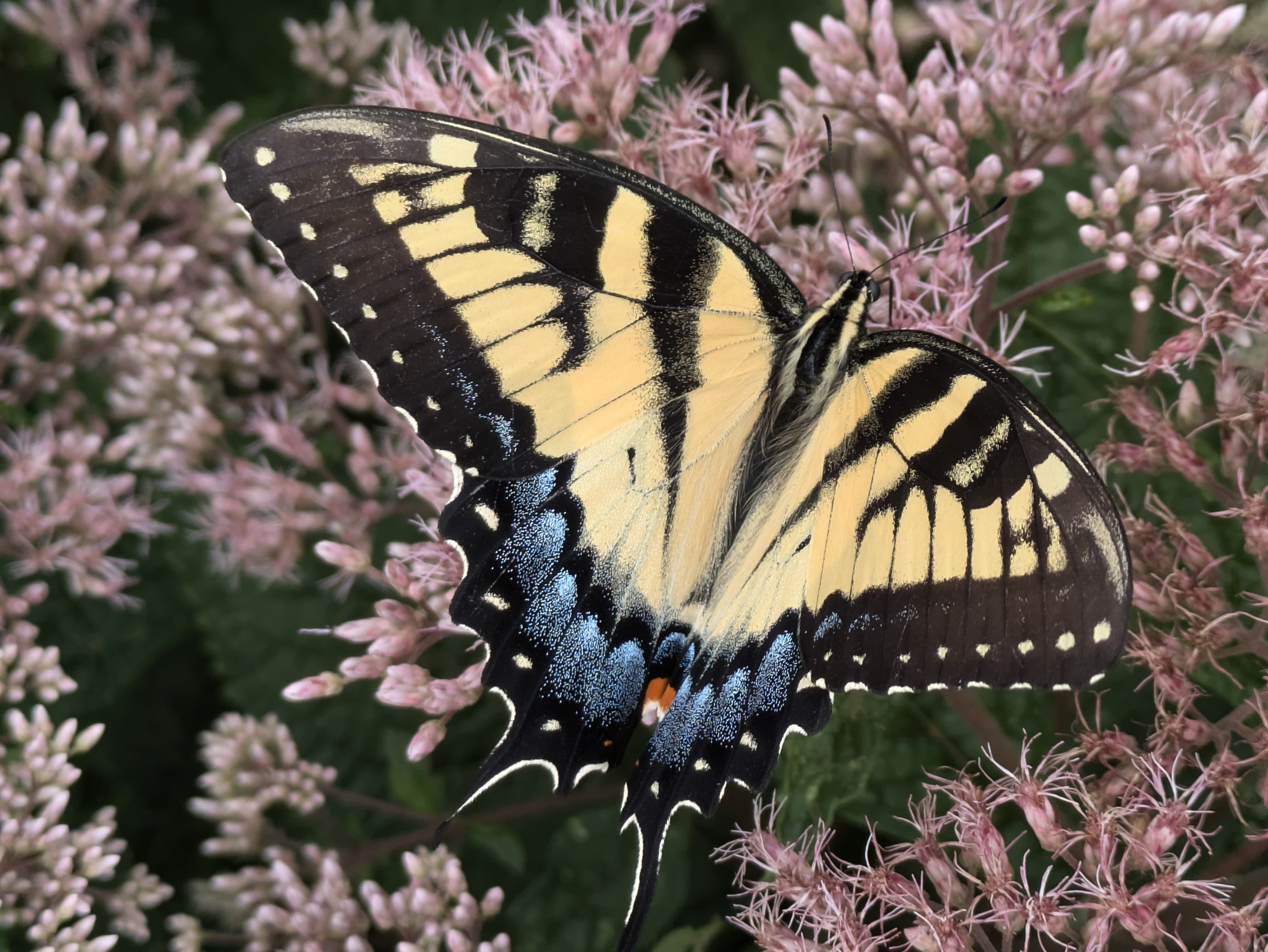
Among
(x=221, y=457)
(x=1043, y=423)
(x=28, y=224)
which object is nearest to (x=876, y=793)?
(x=1043, y=423)

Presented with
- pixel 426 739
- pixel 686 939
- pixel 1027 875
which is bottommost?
pixel 1027 875

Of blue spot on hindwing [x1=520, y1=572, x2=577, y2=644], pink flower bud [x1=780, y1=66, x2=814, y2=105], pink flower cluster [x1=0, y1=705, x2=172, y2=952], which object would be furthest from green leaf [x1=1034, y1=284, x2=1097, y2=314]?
pink flower cluster [x1=0, y1=705, x2=172, y2=952]

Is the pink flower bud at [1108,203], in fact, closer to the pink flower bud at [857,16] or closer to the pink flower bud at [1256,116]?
the pink flower bud at [1256,116]

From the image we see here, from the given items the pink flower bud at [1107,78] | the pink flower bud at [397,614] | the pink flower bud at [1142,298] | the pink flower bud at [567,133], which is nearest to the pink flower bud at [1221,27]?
the pink flower bud at [1107,78]

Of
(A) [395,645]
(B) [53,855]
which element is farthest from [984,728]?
(B) [53,855]

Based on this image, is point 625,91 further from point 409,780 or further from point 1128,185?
point 409,780

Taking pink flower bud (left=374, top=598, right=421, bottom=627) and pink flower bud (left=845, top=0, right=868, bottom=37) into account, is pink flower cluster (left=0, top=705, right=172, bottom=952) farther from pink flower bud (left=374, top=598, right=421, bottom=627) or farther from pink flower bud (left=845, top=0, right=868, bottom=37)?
pink flower bud (left=845, top=0, right=868, bottom=37)

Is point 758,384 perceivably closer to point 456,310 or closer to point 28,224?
point 456,310
